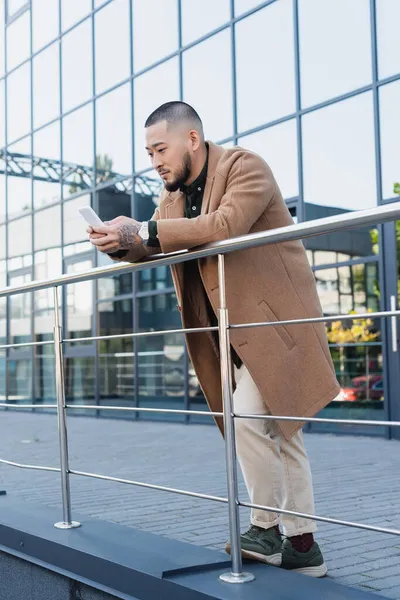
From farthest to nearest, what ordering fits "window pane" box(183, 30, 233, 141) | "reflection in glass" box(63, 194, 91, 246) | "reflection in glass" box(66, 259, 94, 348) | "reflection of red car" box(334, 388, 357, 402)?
"reflection in glass" box(63, 194, 91, 246) → "reflection in glass" box(66, 259, 94, 348) → "window pane" box(183, 30, 233, 141) → "reflection of red car" box(334, 388, 357, 402)

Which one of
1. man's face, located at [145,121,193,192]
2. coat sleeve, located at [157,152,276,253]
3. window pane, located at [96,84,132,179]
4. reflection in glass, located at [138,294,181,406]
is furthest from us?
window pane, located at [96,84,132,179]

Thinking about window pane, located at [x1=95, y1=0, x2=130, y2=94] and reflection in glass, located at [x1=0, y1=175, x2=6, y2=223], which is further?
reflection in glass, located at [x1=0, y1=175, x2=6, y2=223]

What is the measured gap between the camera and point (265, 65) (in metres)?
11.6

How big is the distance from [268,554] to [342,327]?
752 centimetres

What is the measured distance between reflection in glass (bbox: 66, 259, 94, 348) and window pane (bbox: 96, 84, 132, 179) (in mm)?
1914

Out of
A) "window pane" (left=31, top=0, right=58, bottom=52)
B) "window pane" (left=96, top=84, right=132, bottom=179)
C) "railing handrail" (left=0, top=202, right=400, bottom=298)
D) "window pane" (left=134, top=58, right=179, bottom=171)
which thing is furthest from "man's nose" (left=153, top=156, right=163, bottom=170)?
"window pane" (left=31, top=0, right=58, bottom=52)

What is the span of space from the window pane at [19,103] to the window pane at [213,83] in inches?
222

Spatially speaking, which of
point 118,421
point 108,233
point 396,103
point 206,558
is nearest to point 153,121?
point 108,233

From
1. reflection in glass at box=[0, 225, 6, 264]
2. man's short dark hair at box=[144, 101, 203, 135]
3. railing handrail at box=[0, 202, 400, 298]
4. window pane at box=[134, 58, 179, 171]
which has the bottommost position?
railing handrail at box=[0, 202, 400, 298]

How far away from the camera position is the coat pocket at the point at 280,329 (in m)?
3.14

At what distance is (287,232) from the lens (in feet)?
8.75

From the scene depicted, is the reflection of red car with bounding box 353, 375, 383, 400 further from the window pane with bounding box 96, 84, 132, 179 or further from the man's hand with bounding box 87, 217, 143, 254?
the man's hand with bounding box 87, 217, 143, 254

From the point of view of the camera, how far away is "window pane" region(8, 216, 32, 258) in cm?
1739

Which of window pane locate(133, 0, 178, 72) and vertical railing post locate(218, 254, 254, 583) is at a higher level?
window pane locate(133, 0, 178, 72)
